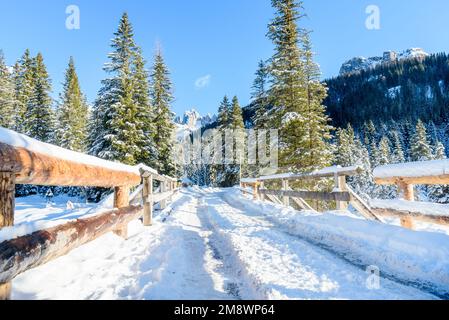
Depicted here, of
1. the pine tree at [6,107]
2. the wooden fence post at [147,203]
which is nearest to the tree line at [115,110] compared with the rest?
the pine tree at [6,107]

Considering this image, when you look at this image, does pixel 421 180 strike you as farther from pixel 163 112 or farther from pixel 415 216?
pixel 163 112

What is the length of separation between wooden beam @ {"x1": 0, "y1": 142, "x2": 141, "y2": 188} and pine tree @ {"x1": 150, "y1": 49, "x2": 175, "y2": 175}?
25.1 m

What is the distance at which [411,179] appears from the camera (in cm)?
468

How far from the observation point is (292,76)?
16.6 m

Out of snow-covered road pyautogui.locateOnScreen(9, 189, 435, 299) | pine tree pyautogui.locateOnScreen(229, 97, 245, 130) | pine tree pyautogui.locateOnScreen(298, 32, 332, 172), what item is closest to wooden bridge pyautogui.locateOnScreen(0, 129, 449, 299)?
snow-covered road pyautogui.locateOnScreen(9, 189, 435, 299)

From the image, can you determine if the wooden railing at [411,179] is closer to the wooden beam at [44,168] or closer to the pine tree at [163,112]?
the wooden beam at [44,168]

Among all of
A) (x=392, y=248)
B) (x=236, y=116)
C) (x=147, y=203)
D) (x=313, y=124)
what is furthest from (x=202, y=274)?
(x=236, y=116)

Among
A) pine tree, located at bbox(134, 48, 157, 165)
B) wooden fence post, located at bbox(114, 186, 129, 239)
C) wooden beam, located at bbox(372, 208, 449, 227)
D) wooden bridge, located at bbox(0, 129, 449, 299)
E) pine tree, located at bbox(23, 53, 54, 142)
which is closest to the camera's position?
wooden bridge, located at bbox(0, 129, 449, 299)

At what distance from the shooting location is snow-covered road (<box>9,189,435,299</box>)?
263 cm

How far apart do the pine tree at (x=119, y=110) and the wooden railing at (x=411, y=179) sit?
18191 mm

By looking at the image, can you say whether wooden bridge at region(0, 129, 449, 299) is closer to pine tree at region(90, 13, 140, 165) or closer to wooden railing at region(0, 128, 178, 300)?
wooden railing at region(0, 128, 178, 300)

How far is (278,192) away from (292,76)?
8101mm

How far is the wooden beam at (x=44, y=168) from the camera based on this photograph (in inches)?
76.7
